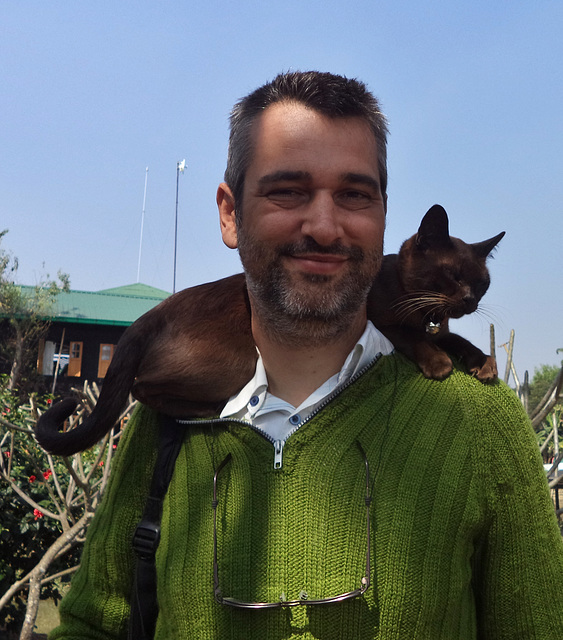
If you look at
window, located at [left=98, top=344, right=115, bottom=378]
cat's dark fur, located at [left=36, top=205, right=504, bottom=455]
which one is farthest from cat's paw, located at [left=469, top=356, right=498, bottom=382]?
window, located at [left=98, top=344, right=115, bottom=378]

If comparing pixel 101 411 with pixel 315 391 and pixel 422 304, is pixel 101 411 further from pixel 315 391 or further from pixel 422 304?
pixel 422 304

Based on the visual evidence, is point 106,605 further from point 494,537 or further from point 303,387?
point 494,537

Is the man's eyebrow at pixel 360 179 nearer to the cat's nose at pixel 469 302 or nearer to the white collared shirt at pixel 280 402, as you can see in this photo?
the white collared shirt at pixel 280 402

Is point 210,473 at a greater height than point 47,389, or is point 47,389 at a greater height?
point 47,389

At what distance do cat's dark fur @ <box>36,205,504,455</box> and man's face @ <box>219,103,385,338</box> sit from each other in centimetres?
27

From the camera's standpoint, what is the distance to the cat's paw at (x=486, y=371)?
147 centimetres

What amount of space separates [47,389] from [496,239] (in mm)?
15204

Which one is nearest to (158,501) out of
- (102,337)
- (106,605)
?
(106,605)

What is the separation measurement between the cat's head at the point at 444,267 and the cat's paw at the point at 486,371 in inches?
21.0

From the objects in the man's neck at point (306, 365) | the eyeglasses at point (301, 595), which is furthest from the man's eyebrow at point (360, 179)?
the eyeglasses at point (301, 595)

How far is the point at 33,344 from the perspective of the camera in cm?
1658

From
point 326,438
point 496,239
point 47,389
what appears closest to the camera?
point 326,438

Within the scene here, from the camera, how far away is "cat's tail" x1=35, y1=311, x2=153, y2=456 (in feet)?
5.77

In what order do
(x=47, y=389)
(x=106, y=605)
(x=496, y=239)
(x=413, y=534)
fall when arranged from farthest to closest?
(x=47, y=389), (x=496, y=239), (x=106, y=605), (x=413, y=534)
